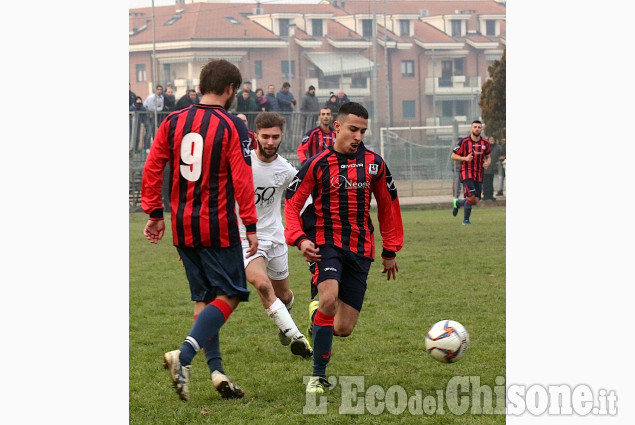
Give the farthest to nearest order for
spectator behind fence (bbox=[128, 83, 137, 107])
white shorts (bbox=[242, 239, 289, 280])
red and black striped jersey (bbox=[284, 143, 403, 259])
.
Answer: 1. spectator behind fence (bbox=[128, 83, 137, 107])
2. white shorts (bbox=[242, 239, 289, 280])
3. red and black striped jersey (bbox=[284, 143, 403, 259])

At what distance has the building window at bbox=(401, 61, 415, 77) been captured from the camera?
2761 centimetres

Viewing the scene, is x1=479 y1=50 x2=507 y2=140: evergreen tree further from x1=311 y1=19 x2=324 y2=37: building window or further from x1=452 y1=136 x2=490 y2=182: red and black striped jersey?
x1=452 y1=136 x2=490 y2=182: red and black striped jersey

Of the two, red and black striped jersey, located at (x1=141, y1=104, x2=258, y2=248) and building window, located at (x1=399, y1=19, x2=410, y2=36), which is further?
building window, located at (x1=399, y1=19, x2=410, y2=36)

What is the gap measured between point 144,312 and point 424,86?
2010 centimetres

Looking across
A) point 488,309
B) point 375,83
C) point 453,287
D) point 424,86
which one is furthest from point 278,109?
point 488,309

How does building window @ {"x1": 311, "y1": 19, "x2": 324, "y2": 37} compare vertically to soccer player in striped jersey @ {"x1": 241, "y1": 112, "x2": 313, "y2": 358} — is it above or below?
above

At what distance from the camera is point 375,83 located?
25.3 m

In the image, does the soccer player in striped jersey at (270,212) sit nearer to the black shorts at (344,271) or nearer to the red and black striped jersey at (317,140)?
the black shorts at (344,271)

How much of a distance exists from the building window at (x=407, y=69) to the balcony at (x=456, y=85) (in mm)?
822

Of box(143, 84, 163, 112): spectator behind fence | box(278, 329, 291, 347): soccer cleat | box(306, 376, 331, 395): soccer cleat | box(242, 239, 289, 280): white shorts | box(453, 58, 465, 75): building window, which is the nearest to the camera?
box(306, 376, 331, 395): soccer cleat

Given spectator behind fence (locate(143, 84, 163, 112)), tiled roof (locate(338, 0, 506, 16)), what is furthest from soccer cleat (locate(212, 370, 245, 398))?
tiled roof (locate(338, 0, 506, 16))

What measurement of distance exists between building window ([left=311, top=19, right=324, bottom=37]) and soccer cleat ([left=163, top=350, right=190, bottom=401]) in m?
Result: 21.4

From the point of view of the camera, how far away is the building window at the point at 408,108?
89.7 feet

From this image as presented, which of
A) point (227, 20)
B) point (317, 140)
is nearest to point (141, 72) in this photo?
point (227, 20)
